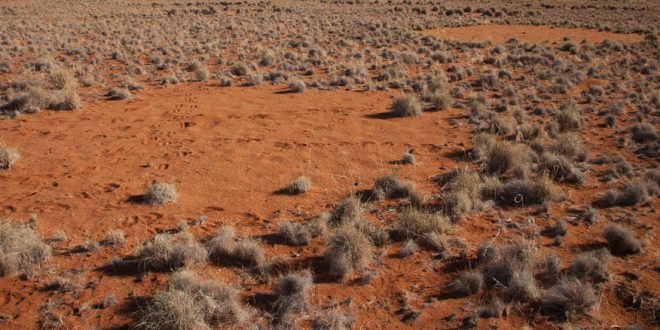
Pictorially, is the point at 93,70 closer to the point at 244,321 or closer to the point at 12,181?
the point at 12,181

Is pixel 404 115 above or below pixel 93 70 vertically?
below

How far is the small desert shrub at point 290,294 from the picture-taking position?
5.55 m

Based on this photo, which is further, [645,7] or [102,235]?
[645,7]

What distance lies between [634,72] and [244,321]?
19.1m

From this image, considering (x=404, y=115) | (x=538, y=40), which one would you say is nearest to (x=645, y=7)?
(x=538, y=40)

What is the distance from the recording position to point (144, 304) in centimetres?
577

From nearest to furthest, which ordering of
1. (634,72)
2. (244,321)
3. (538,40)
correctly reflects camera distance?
1. (244,321)
2. (634,72)
3. (538,40)

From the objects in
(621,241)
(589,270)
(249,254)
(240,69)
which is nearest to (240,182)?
(249,254)

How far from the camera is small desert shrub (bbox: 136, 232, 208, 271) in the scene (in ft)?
21.2

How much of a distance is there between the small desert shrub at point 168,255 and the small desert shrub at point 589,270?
504 centimetres

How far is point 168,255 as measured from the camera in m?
6.47

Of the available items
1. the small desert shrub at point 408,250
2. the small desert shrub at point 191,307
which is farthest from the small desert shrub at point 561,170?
the small desert shrub at point 191,307

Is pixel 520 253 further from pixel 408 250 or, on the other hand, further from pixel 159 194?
pixel 159 194

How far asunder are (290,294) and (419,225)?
8.08ft
